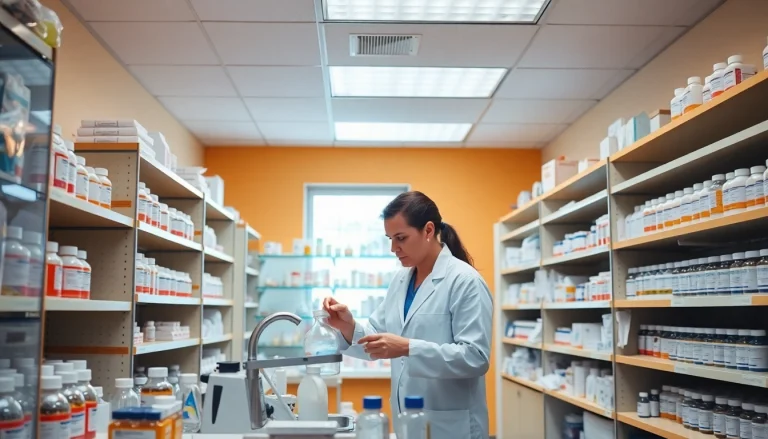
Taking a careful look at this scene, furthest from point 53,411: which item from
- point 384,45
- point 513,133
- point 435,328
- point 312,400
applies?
point 513,133

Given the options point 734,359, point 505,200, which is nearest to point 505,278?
point 505,200

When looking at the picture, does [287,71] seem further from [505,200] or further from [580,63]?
[505,200]

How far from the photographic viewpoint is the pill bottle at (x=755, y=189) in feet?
9.45

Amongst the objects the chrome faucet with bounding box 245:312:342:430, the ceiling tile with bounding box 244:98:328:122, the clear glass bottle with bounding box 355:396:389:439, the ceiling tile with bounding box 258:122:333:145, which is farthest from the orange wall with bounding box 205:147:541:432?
the clear glass bottle with bounding box 355:396:389:439

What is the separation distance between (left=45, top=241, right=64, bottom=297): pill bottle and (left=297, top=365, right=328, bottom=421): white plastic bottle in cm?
99

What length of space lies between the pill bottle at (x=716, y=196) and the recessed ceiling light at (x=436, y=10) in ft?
4.68

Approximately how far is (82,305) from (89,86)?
2171mm

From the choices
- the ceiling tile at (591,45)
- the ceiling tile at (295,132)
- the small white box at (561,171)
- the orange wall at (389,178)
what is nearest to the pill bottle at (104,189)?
the ceiling tile at (591,45)

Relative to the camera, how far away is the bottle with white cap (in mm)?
2221

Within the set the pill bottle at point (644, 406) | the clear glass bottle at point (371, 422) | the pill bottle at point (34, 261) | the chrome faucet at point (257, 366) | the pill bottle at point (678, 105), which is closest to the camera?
the clear glass bottle at point (371, 422)

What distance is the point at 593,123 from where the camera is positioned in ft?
Answer: 20.1

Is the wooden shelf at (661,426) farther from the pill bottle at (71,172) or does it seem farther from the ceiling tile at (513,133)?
the ceiling tile at (513,133)

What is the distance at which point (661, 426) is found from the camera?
12.0ft

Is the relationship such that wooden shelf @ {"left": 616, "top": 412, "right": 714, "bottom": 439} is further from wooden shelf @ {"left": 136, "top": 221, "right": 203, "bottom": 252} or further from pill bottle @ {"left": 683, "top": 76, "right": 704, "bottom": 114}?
wooden shelf @ {"left": 136, "top": 221, "right": 203, "bottom": 252}
